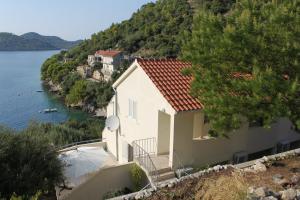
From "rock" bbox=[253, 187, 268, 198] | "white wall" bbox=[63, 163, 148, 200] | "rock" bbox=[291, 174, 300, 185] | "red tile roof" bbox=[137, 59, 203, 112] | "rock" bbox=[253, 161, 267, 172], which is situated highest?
"red tile roof" bbox=[137, 59, 203, 112]

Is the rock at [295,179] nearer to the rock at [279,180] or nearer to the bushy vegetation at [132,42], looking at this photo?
the rock at [279,180]

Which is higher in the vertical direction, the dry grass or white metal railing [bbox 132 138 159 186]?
the dry grass

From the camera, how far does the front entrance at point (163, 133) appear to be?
51.5 ft

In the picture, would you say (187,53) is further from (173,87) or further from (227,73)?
(173,87)

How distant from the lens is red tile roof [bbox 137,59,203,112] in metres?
14.2

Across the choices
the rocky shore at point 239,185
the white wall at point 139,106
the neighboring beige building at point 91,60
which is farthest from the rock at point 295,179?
the neighboring beige building at point 91,60

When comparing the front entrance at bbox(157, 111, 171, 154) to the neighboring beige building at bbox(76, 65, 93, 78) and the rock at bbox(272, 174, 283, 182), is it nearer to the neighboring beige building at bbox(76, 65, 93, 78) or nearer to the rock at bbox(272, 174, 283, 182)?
the rock at bbox(272, 174, 283, 182)

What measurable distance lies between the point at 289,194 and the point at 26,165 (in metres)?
9.87

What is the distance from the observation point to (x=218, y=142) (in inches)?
622

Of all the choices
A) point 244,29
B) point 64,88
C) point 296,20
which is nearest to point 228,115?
point 244,29

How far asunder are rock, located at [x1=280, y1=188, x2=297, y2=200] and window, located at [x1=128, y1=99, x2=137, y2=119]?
10.0 meters

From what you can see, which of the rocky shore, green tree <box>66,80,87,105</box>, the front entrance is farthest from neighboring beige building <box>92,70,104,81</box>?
the rocky shore

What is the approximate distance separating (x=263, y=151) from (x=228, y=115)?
8507 mm

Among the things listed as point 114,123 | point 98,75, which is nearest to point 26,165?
point 114,123
